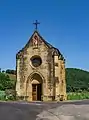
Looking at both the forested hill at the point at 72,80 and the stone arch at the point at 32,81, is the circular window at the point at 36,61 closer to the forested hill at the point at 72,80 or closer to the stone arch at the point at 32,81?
the stone arch at the point at 32,81

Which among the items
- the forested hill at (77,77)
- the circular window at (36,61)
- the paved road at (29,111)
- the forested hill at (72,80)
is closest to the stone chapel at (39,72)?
the circular window at (36,61)

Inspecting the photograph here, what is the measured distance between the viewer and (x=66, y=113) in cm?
800

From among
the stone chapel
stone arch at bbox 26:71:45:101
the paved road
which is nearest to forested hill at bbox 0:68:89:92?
the stone chapel

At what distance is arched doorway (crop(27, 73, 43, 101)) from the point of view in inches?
1347

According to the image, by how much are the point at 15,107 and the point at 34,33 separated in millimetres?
26980

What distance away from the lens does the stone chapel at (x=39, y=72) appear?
33.4 metres

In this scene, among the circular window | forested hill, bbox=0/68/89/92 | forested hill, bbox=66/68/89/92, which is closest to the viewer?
the circular window

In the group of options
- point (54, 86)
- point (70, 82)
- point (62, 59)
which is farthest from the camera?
point (70, 82)

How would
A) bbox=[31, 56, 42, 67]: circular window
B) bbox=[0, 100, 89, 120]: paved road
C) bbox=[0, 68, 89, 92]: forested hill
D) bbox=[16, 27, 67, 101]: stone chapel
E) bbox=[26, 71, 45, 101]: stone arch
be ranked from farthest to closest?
bbox=[0, 68, 89, 92]: forested hill → bbox=[31, 56, 42, 67]: circular window → bbox=[26, 71, 45, 101]: stone arch → bbox=[16, 27, 67, 101]: stone chapel → bbox=[0, 100, 89, 120]: paved road

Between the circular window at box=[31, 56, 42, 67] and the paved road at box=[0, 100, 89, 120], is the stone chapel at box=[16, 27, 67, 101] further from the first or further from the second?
the paved road at box=[0, 100, 89, 120]

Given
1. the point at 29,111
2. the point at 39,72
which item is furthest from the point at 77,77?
the point at 29,111

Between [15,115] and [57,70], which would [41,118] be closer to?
[15,115]

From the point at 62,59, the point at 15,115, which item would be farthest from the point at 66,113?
the point at 62,59

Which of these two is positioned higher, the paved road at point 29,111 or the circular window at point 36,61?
the circular window at point 36,61
